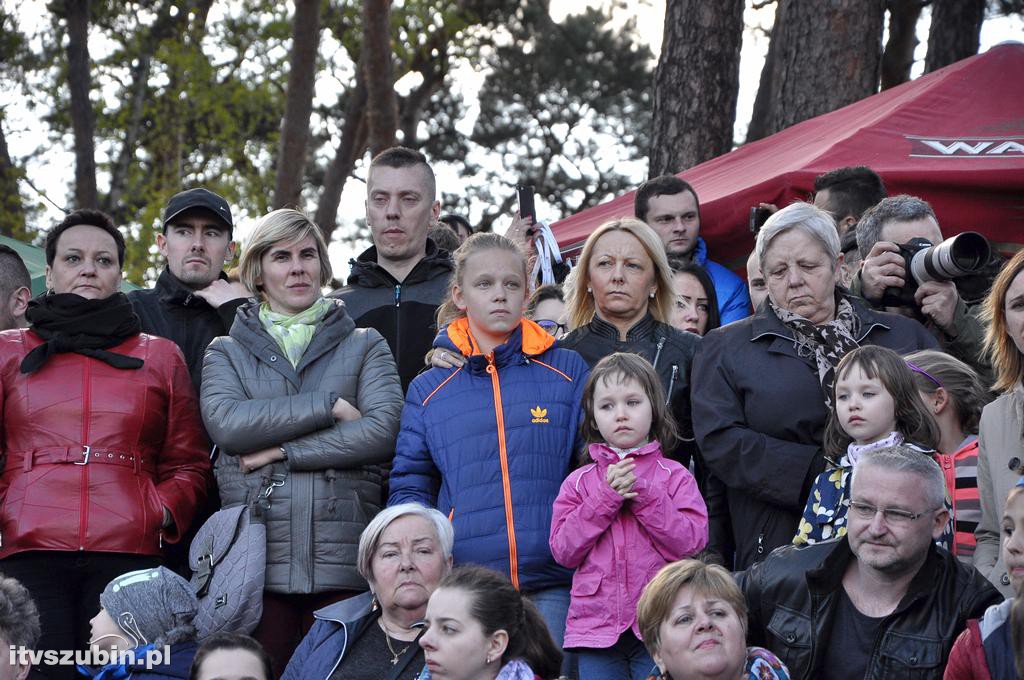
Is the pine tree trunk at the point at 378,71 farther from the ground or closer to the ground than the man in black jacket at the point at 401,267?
farther from the ground

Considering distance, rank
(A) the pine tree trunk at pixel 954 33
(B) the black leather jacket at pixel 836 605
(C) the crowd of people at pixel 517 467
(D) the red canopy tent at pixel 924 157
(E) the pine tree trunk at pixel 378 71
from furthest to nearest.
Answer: (A) the pine tree trunk at pixel 954 33, (E) the pine tree trunk at pixel 378 71, (D) the red canopy tent at pixel 924 157, (C) the crowd of people at pixel 517 467, (B) the black leather jacket at pixel 836 605

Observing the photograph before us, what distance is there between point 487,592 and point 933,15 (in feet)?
33.8

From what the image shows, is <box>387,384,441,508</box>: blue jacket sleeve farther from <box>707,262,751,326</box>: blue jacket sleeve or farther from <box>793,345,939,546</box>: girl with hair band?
<box>707,262,751,326</box>: blue jacket sleeve

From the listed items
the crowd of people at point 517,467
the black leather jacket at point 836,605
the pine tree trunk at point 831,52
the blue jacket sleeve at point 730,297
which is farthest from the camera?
the pine tree trunk at point 831,52

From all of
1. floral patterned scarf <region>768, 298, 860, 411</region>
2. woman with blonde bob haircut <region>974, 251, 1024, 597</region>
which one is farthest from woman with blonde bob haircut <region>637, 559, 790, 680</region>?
floral patterned scarf <region>768, 298, 860, 411</region>


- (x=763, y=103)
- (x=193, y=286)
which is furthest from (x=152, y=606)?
(x=763, y=103)

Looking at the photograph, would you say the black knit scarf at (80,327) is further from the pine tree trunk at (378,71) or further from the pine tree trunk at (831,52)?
the pine tree trunk at (378,71)

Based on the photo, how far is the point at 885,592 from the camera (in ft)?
12.4

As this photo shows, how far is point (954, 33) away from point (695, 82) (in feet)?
12.6

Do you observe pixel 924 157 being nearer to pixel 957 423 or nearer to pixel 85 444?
pixel 957 423

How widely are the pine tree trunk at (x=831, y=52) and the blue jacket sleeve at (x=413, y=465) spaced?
19.6 feet

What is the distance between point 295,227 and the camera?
509 centimetres

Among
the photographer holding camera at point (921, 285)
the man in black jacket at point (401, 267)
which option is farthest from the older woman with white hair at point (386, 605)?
the photographer holding camera at point (921, 285)
